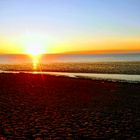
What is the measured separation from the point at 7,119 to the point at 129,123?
6433 millimetres

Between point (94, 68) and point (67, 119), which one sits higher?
point (94, 68)

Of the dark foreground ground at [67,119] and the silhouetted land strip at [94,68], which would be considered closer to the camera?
the dark foreground ground at [67,119]

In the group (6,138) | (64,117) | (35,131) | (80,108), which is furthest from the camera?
(80,108)

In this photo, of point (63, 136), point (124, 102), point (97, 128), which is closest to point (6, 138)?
point (63, 136)

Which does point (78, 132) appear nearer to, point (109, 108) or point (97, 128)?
point (97, 128)

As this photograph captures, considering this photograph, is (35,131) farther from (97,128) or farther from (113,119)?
(113,119)

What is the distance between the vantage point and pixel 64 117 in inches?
639

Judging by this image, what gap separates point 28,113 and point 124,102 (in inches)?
338

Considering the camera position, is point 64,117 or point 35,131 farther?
point 64,117

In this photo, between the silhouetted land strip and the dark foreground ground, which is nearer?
the dark foreground ground

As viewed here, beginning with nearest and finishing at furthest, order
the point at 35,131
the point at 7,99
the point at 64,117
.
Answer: the point at 35,131 → the point at 64,117 → the point at 7,99

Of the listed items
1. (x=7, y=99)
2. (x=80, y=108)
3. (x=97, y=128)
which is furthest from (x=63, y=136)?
(x=7, y=99)

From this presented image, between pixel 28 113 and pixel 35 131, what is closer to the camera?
pixel 35 131

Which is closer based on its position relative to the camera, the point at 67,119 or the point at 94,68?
the point at 67,119
